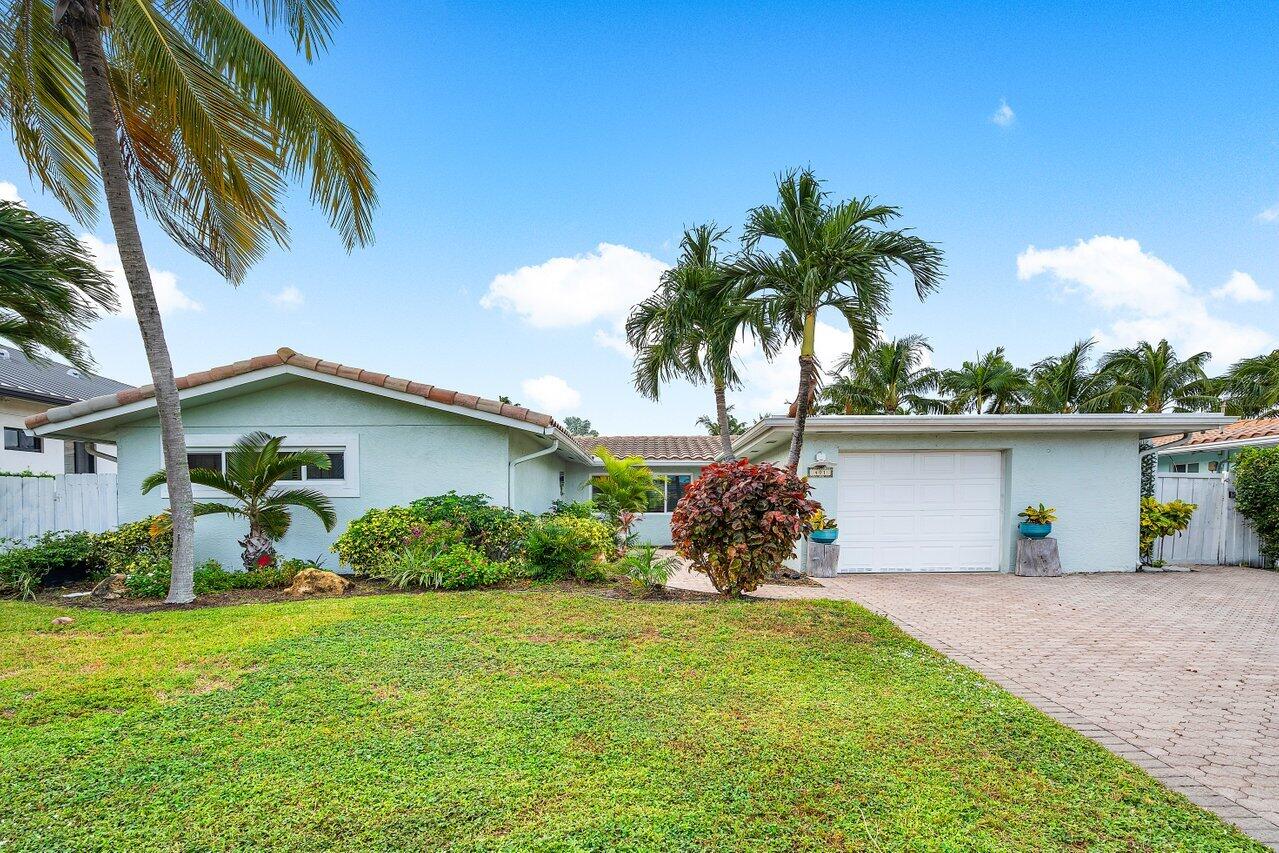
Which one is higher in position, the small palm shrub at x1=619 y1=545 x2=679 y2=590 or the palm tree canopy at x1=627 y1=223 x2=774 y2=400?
the palm tree canopy at x1=627 y1=223 x2=774 y2=400

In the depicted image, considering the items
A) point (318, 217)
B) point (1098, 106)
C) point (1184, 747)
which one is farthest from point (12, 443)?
point (1098, 106)

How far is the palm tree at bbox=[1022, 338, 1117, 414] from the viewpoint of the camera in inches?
1037

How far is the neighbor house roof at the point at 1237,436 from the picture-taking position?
1320 cm

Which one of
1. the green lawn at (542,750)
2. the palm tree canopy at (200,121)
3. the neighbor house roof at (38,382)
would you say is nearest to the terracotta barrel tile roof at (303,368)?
the palm tree canopy at (200,121)

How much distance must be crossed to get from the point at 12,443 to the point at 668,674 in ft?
76.3

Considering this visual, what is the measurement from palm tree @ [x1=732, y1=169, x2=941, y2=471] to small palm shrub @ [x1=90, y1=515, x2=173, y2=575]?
9.33 m

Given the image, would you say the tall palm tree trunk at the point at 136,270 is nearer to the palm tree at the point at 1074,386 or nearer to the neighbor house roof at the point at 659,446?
the neighbor house roof at the point at 659,446

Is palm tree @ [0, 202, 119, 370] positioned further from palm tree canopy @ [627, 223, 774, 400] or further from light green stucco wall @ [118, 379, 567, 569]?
palm tree canopy @ [627, 223, 774, 400]

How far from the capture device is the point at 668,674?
4578 mm

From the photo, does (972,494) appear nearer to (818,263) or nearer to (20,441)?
(818,263)

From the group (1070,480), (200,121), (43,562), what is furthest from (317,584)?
(1070,480)

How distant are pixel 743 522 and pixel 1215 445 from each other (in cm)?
1513

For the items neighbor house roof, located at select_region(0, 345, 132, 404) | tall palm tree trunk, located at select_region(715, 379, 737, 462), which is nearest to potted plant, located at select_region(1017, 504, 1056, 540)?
tall palm tree trunk, located at select_region(715, 379, 737, 462)

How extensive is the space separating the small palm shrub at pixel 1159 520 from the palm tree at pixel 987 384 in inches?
639
